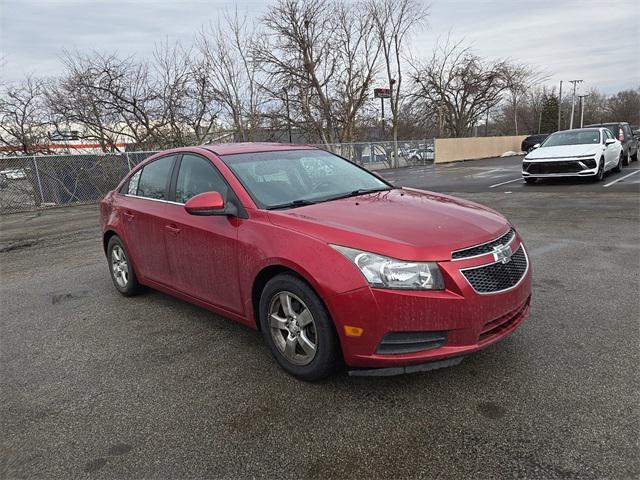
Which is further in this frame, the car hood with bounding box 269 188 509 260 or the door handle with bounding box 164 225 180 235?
the door handle with bounding box 164 225 180 235

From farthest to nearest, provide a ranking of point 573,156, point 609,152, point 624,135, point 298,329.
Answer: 1. point 624,135
2. point 609,152
3. point 573,156
4. point 298,329

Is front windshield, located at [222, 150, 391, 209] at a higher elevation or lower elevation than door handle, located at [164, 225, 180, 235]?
higher

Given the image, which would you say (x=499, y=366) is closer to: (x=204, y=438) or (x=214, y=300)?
(x=204, y=438)

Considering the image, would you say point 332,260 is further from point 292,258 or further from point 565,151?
point 565,151

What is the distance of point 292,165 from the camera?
12.5ft

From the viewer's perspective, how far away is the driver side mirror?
124 inches

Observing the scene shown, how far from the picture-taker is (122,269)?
486cm

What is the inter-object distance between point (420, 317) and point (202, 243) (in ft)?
6.04

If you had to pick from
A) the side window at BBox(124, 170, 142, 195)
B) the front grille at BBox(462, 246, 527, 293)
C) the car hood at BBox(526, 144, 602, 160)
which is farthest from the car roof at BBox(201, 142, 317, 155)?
the car hood at BBox(526, 144, 602, 160)

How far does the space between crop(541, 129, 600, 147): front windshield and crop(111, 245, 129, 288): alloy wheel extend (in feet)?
41.4

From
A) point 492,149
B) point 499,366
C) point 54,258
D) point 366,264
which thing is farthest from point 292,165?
point 492,149

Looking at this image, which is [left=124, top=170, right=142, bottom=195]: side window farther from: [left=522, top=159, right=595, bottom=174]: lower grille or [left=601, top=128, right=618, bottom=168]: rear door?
[left=601, top=128, right=618, bottom=168]: rear door

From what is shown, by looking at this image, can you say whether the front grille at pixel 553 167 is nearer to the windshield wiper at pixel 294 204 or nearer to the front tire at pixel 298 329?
the windshield wiper at pixel 294 204

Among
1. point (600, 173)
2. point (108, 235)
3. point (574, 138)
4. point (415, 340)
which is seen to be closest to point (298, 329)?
point (415, 340)
